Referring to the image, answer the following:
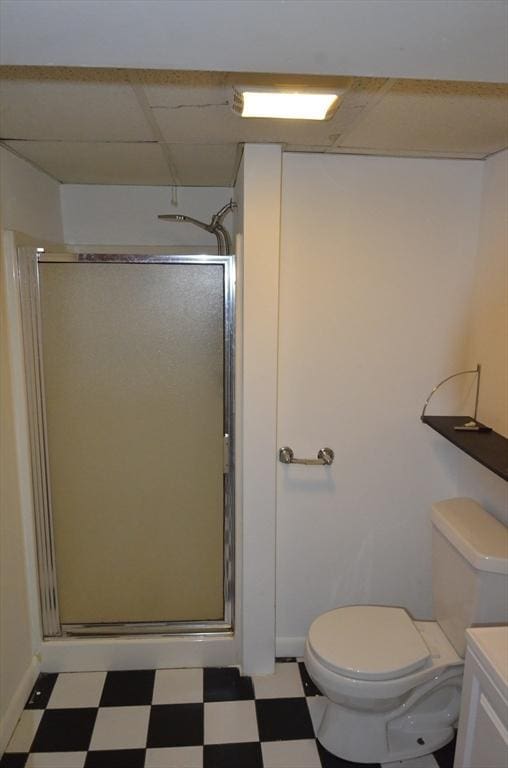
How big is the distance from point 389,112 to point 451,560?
142 centimetres

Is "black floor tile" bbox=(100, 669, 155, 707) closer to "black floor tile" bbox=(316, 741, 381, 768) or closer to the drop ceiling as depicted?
"black floor tile" bbox=(316, 741, 381, 768)

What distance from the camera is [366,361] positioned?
80.0 inches

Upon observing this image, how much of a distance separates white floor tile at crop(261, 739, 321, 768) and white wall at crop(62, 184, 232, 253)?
210 centimetres

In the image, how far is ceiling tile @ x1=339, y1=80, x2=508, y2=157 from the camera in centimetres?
123

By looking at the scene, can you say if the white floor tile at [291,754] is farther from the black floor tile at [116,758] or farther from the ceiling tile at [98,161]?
the ceiling tile at [98,161]

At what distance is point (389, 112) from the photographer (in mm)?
1395

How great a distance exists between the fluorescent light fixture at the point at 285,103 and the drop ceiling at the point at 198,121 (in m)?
0.03

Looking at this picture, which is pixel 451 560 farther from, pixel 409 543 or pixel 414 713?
pixel 414 713

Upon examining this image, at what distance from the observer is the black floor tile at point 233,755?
1744 millimetres

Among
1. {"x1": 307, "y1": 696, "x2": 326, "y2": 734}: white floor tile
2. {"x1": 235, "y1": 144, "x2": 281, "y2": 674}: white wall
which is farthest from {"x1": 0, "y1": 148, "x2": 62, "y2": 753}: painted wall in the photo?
{"x1": 307, "y1": 696, "x2": 326, "y2": 734}: white floor tile

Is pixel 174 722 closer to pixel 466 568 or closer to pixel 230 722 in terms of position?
pixel 230 722

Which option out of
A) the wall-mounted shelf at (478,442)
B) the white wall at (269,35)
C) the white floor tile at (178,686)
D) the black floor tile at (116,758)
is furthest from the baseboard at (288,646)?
the white wall at (269,35)

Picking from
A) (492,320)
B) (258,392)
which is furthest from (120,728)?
(492,320)

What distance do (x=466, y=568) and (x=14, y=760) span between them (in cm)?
163
